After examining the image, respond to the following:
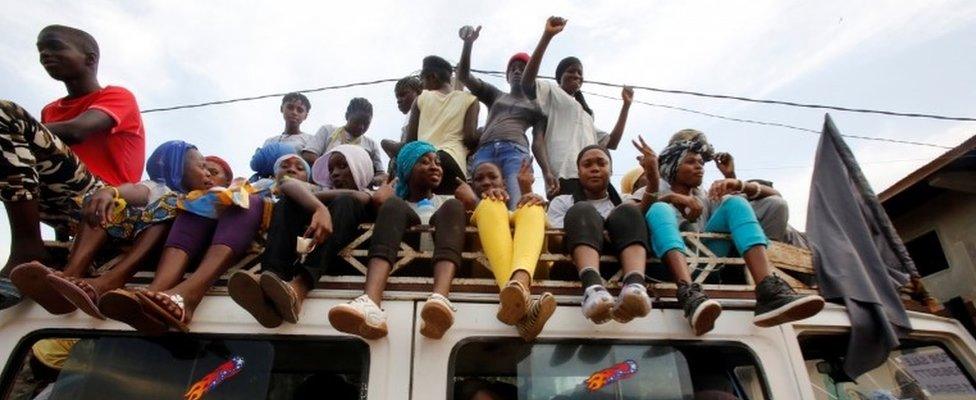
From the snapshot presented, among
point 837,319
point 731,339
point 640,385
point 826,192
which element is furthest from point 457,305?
point 826,192

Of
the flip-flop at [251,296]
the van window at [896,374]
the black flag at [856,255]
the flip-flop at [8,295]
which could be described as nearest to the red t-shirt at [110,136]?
A: the flip-flop at [8,295]

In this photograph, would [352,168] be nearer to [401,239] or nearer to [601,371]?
[401,239]

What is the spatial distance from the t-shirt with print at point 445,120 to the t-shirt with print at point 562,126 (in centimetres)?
65

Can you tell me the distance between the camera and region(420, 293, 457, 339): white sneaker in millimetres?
1913

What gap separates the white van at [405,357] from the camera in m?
1.93

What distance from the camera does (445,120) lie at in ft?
14.9

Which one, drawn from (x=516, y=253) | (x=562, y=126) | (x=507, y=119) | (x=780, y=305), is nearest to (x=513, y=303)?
(x=516, y=253)

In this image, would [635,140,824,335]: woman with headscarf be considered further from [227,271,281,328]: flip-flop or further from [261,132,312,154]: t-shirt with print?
[261,132,312,154]: t-shirt with print

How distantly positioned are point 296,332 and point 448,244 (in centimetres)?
70

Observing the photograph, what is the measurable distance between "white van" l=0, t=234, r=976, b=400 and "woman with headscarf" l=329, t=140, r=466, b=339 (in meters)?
0.09

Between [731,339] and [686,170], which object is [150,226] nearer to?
[731,339]

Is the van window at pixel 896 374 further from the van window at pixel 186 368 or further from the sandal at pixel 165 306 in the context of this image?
the sandal at pixel 165 306

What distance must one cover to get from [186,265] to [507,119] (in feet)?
8.96

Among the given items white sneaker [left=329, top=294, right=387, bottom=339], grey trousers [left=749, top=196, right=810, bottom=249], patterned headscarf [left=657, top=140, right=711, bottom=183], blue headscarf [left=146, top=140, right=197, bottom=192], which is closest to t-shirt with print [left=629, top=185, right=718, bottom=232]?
patterned headscarf [left=657, top=140, right=711, bottom=183]
